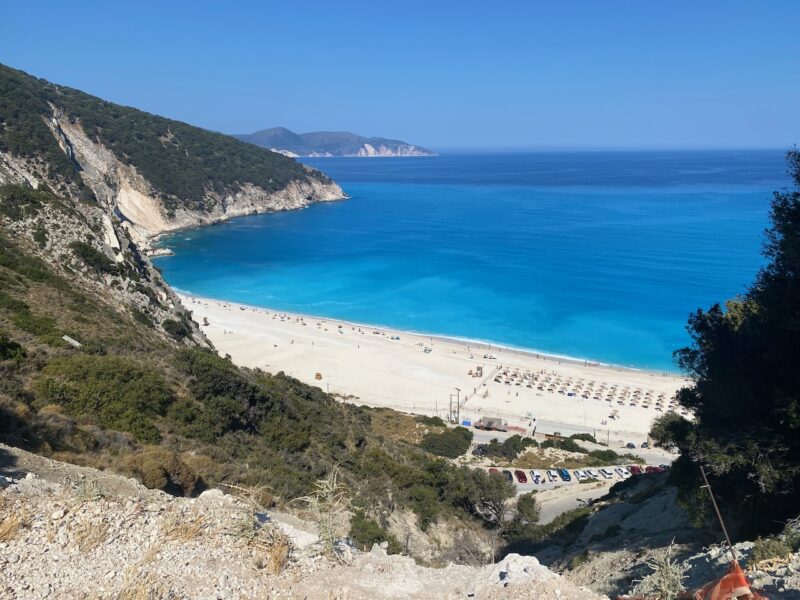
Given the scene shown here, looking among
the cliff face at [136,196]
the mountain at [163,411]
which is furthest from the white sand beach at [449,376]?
the cliff face at [136,196]

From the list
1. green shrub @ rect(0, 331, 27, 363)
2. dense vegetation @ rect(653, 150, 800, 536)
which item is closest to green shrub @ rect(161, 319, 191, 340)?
green shrub @ rect(0, 331, 27, 363)

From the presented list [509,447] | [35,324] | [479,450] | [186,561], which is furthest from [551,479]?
[186,561]

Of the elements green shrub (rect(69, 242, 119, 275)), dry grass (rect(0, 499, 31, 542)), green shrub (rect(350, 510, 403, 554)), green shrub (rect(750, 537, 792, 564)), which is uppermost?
green shrub (rect(69, 242, 119, 275))

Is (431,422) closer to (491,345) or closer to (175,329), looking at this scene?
(175,329)

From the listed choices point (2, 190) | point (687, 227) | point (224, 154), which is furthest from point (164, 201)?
point (687, 227)

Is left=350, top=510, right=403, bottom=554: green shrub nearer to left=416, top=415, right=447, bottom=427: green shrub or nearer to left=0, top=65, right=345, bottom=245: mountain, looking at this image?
left=416, top=415, right=447, bottom=427: green shrub

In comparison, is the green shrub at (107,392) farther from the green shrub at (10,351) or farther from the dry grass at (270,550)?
the dry grass at (270,550)
